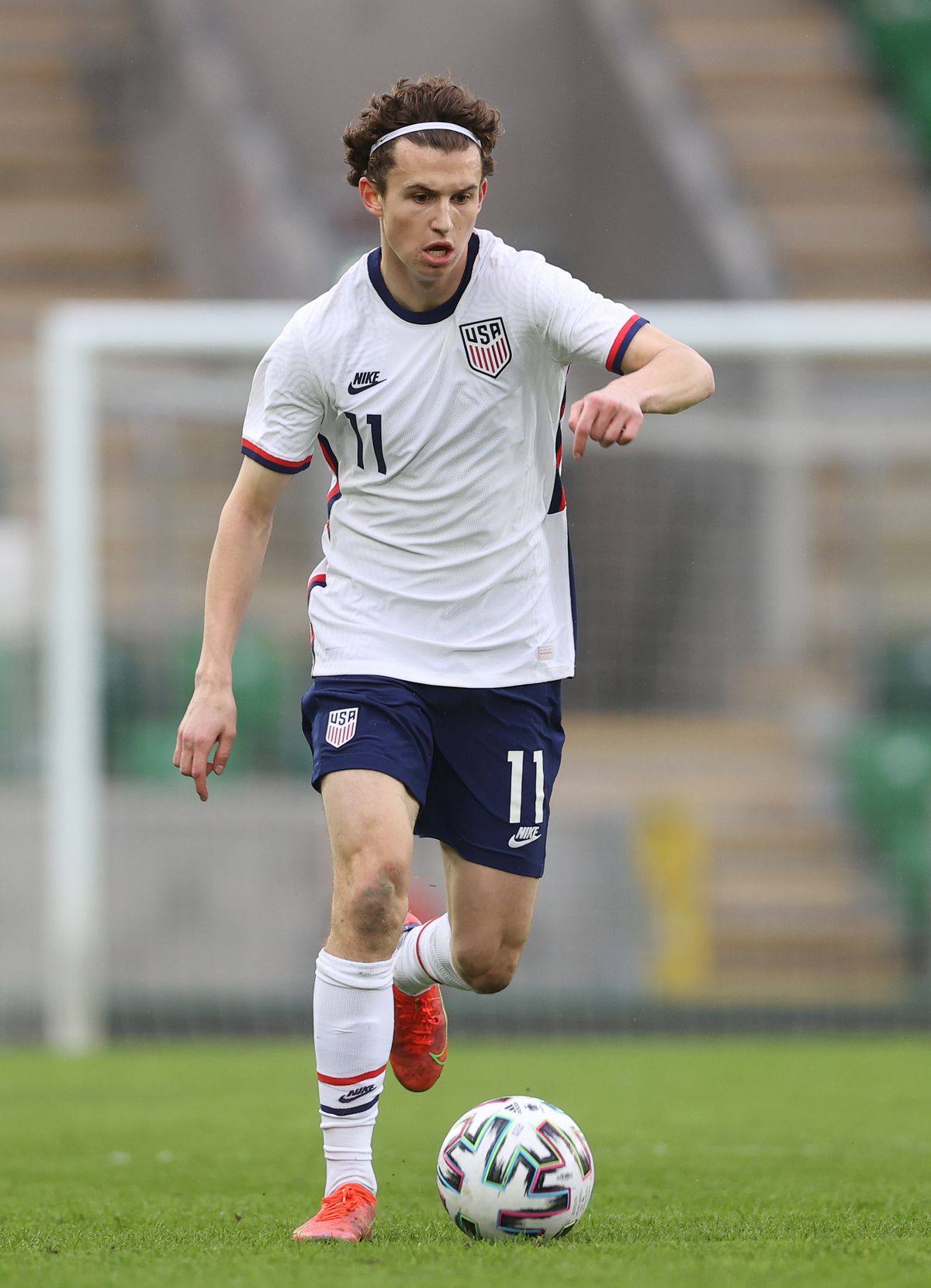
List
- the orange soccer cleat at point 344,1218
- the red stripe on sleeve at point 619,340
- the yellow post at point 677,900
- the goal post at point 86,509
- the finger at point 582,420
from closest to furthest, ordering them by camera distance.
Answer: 1. the finger at point 582,420
2. the orange soccer cleat at point 344,1218
3. the red stripe on sleeve at point 619,340
4. the goal post at point 86,509
5. the yellow post at point 677,900

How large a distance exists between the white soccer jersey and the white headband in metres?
0.29

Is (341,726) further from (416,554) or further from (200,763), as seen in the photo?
(416,554)

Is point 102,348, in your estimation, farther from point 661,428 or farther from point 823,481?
point 823,481

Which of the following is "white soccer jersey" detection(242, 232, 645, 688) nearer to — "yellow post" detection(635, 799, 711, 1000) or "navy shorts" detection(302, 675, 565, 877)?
"navy shorts" detection(302, 675, 565, 877)

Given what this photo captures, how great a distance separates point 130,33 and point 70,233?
1838 mm

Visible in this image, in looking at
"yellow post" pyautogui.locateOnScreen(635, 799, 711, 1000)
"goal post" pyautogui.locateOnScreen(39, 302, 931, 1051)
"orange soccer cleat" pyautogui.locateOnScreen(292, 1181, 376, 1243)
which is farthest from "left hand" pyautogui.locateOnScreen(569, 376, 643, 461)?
"yellow post" pyautogui.locateOnScreen(635, 799, 711, 1000)

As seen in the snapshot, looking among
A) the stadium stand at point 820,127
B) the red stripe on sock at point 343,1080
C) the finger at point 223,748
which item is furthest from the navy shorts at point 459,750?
the stadium stand at point 820,127

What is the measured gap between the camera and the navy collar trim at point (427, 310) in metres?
4.37

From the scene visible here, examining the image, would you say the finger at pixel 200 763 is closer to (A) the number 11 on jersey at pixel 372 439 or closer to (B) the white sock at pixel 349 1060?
(B) the white sock at pixel 349 1060

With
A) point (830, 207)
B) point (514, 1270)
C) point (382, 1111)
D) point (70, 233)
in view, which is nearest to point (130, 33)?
point (70, 233)

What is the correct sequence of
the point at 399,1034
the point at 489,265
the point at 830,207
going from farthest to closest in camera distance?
the point at 830,207, the point at 399,1034, the point at 489,265

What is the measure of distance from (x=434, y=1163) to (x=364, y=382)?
8.01 feet

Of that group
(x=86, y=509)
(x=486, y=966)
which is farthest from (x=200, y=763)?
(x=86, y=509)

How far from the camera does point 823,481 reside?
11625 millimetres
